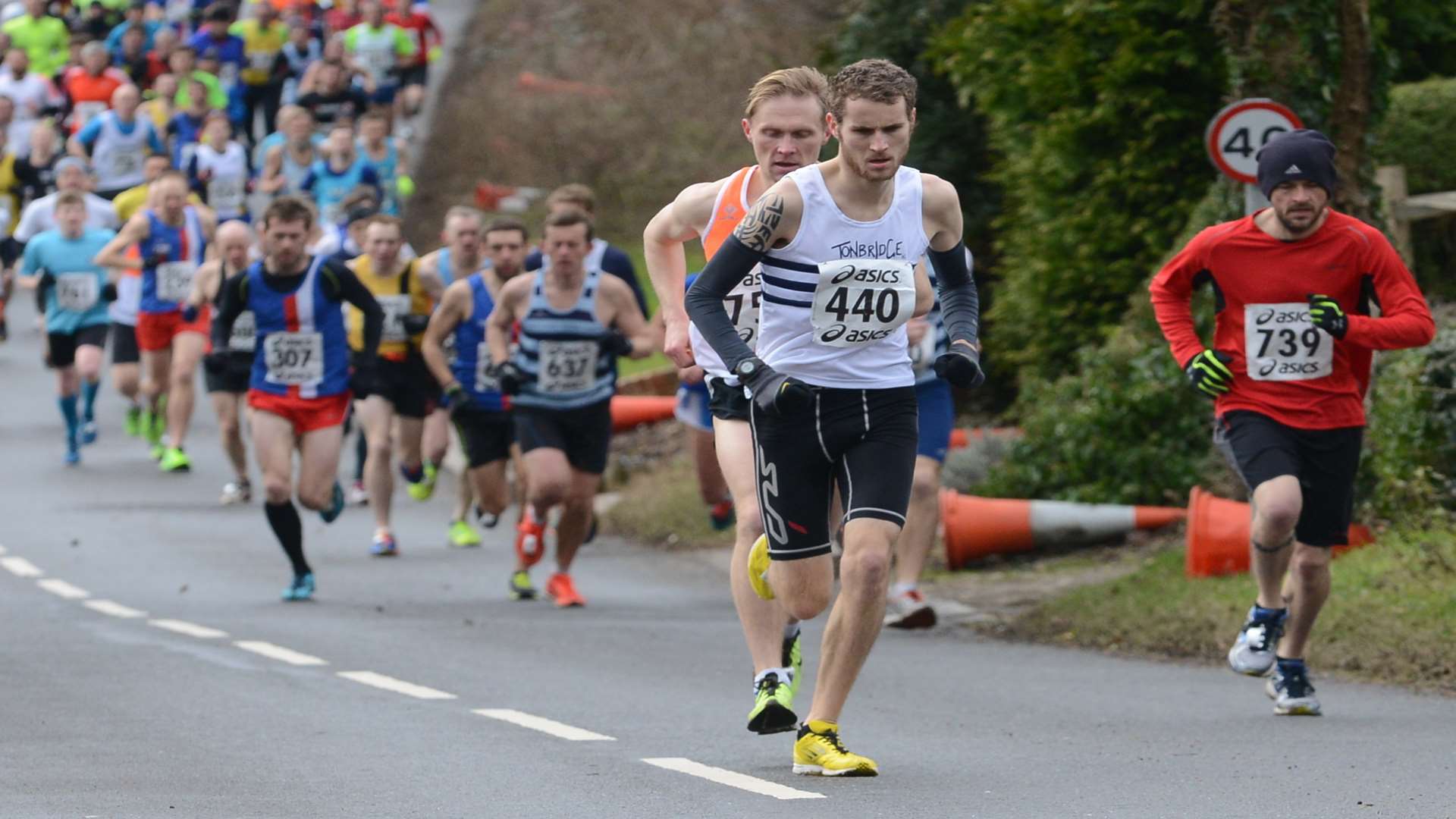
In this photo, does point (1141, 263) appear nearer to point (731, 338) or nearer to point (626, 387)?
point (626, 387)

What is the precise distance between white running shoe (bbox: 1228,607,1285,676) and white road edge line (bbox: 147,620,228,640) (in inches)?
189

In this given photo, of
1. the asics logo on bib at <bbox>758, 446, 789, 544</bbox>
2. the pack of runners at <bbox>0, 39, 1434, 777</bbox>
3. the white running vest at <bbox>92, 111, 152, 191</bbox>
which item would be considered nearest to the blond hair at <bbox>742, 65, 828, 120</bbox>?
the pack of runners at <bbox>0, 39, 1434, 777</bbox>

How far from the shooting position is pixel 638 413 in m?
20.3

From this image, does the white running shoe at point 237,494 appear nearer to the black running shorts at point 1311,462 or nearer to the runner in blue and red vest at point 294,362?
the runner in blue and red vest at point 294,362

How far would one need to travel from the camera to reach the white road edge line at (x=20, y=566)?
47.1 feet

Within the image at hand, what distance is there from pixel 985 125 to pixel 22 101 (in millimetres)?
12730

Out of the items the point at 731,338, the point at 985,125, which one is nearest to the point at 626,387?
the point at 985,125

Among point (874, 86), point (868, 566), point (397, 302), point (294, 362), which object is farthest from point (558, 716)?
point (397, 302)

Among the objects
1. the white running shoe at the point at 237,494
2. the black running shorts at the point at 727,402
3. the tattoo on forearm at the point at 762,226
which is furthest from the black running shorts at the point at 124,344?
the tattoo on forearm at the point at 762,226

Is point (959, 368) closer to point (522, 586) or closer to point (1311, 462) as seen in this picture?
point (1311, 462)

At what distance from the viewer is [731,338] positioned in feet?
23.6

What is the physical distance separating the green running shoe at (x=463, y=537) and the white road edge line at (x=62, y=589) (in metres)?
2.84

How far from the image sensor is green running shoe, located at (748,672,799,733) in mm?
7637

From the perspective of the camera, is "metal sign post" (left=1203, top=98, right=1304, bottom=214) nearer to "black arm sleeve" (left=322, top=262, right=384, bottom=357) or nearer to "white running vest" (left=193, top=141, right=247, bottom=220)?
"black arm sleeve" (left=322, top=262, right=384, bottom=357)
